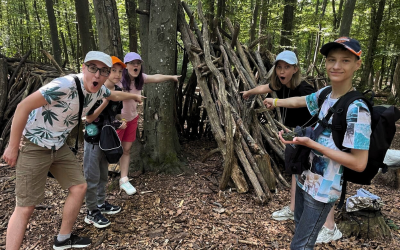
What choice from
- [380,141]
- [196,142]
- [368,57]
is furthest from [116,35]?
[368,57]

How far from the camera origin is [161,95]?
4.05 metres

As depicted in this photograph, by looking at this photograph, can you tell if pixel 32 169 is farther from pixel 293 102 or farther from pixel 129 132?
pixel 293 102

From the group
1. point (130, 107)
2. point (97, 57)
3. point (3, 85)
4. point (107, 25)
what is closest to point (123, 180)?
point (130, 107)

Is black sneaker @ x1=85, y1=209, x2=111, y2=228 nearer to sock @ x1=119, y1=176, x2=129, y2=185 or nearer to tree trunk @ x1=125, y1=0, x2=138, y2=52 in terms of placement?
sock @ x1=119, y1=176, x2=129, y2=185

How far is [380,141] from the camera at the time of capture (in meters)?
1.53

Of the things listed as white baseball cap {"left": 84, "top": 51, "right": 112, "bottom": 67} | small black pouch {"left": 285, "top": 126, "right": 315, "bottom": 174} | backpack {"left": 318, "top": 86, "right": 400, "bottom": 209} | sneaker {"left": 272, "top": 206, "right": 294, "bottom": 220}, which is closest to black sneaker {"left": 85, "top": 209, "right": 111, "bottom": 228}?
white baseball cap {"left": 84, "top": 51, "right": 112, "bottom": 67}

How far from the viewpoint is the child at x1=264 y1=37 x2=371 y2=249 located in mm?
1481

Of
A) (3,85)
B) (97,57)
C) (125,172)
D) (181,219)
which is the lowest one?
(181,219)

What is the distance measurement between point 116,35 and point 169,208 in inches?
119

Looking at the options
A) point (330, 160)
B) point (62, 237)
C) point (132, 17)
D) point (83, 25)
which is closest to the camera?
point (330, 160)

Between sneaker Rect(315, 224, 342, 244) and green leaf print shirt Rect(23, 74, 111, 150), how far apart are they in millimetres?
3038

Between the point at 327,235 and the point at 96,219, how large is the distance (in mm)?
2783

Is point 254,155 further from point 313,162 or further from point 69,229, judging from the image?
point 69,229

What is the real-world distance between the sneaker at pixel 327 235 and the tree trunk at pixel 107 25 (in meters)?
4.08
